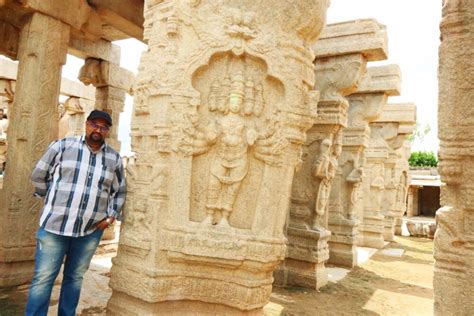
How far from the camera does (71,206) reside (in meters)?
2.96

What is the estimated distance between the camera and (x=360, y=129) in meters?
8.08

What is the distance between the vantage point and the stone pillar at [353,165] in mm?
7750

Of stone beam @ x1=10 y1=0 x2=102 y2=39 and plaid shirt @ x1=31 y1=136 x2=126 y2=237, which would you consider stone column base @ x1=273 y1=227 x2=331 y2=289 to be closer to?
plaid shirt @ x1=31 y1=136 x2=126 y2=237

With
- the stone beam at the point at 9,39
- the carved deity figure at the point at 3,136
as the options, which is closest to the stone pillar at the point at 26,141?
the stone beam at the point at 9,39

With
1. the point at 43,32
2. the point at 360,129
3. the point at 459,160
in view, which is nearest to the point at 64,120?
the point at 43,32

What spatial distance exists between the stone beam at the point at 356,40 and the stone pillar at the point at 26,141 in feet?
13.8

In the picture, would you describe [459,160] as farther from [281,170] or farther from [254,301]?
[254,301]

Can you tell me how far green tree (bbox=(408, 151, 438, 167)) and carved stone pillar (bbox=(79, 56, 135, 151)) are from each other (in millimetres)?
24909

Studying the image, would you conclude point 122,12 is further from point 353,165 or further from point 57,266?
point 353,165

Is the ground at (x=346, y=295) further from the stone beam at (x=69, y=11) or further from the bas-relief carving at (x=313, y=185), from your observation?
the stone beam at (x=69, y=11)

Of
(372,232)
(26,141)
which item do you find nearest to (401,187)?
(372,232)

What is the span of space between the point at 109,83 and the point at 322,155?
445 centimetres

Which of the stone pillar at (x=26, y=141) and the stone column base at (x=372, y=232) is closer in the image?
the stone pillar at (x=26, y=141)

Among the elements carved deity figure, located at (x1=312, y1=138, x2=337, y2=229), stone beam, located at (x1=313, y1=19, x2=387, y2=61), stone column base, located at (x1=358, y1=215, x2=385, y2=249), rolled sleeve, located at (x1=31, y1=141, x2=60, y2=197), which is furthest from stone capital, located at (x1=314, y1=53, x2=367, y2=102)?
stone column base, located at (x1=358, y1=215, x2=385, y2=249)
